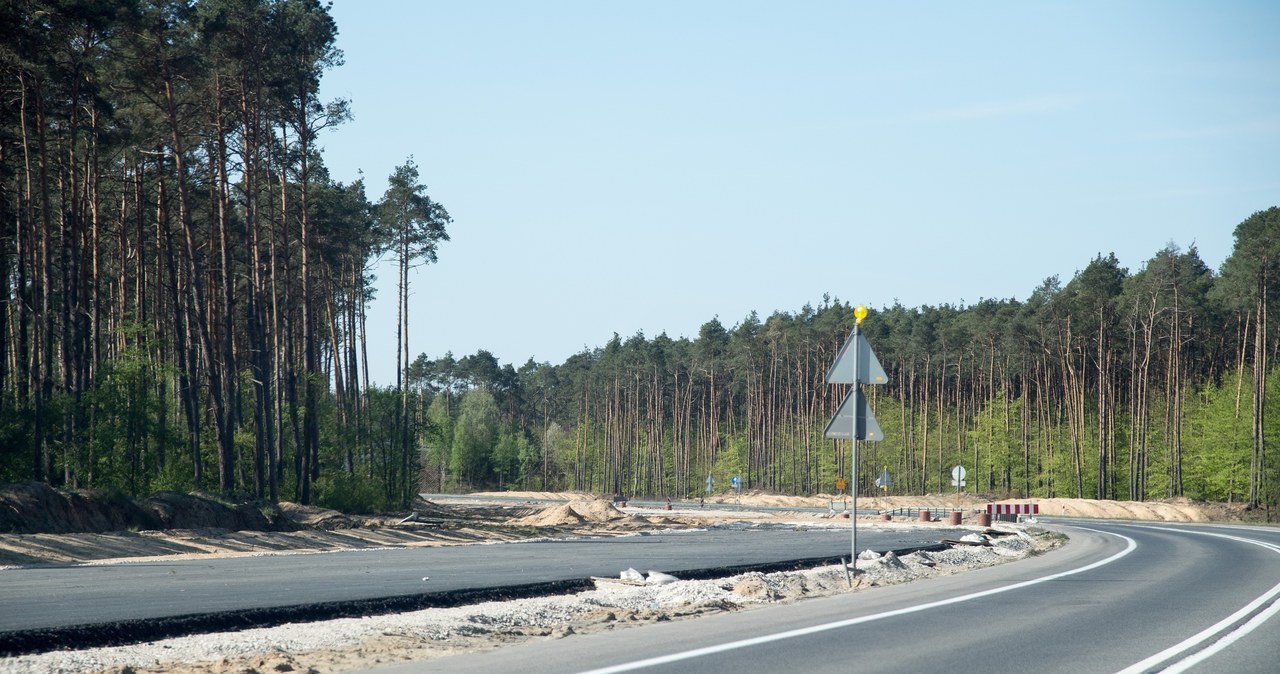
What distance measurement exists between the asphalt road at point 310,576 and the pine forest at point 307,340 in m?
15.9

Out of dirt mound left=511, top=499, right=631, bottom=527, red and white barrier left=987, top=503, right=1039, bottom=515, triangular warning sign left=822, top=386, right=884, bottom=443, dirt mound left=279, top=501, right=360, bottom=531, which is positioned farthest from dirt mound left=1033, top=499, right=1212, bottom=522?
triangular warning sign left=822, top=386, right=884, bottom=443

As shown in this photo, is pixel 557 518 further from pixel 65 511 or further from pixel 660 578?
pixel 660 578

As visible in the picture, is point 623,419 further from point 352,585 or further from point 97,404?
point 352,585

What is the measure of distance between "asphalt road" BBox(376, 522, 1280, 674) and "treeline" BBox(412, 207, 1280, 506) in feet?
170

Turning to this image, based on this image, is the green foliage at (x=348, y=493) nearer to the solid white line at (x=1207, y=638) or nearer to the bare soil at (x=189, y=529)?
the bare soil at (x=189, y=529)

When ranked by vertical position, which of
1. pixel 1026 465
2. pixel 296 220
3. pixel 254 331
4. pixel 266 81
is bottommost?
pixel 1026 465

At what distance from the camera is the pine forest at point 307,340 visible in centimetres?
3744

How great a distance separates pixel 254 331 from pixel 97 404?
13535 millimetres

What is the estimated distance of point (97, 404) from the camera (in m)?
40.0

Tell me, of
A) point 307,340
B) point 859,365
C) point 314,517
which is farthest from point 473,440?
point 859,365

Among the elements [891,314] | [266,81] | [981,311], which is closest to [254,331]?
[266,81]

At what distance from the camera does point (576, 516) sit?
54594 millimetres

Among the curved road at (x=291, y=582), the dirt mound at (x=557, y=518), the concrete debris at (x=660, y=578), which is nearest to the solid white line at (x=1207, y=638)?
the concrete debris at (x=660, y=578)

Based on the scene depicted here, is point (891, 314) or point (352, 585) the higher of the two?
point (891, 314)
